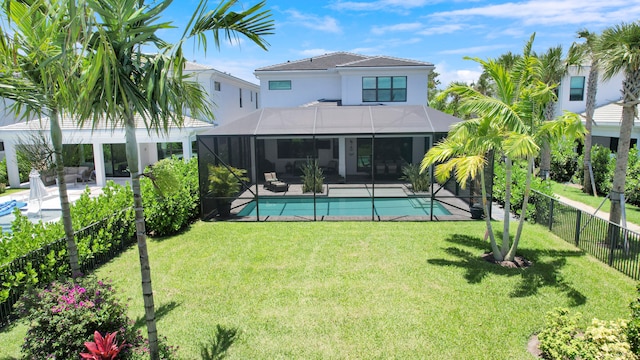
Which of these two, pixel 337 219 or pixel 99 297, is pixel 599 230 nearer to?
pixel 337 219

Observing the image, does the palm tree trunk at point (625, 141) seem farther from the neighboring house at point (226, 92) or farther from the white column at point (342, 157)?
the neighboring house at point (226, 92)

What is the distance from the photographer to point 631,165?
15445 millimetres

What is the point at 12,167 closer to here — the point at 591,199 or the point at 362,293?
the point at 362,293

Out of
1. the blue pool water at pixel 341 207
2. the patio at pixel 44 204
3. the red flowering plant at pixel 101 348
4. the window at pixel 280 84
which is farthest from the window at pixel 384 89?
the red flowering plant at pixel 101 348

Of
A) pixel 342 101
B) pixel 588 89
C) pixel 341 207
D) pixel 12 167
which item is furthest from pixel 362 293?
pixel 12 167

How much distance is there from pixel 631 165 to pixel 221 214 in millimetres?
15937

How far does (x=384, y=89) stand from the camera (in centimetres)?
2322

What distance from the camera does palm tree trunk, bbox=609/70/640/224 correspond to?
9.95 meters

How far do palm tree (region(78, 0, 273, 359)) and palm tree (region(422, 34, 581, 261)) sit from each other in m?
5.11

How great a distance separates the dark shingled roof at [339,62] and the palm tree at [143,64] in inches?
746

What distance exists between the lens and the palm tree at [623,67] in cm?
943

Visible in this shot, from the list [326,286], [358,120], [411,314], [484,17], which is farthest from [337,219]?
[484,17]

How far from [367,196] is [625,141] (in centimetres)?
908

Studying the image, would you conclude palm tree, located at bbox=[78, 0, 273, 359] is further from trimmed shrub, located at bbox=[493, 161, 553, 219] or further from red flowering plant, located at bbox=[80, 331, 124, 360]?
trimmed shrub, located at bbox=[493, 161, 553, 219]
